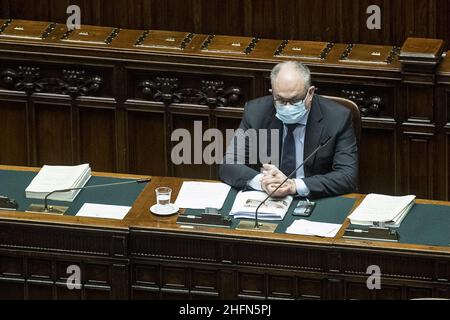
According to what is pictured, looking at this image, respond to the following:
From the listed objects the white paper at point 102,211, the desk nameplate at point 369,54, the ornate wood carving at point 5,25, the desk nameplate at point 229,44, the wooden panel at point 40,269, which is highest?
the ornate wood carving at point 5,25

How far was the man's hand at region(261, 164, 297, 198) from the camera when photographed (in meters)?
9.30

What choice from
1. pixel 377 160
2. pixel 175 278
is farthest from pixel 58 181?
pixel 377 160

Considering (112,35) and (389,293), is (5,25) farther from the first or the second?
(389,293)

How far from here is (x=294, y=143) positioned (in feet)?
31.8

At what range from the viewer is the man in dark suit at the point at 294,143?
9391 millimetres

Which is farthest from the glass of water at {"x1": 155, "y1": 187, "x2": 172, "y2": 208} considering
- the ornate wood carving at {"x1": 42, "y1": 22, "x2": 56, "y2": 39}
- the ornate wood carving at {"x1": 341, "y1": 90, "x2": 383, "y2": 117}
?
the ornate wood carving at {"x1": 42, "y1": 22, "x2": 56, "y2": 39}

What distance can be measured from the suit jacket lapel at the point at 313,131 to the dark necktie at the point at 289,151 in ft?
0.29

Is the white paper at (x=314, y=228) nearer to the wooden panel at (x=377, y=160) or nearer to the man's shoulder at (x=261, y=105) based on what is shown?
the man's shoulder at (x=261, y=105)

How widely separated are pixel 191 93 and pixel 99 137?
2.51ft

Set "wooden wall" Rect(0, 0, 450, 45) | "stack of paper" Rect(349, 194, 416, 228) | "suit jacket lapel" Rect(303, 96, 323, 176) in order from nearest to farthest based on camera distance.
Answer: "stack of paper" Rect(349, 194, 416, 228) → "suit jacket lapel" Rect(303, 96, 323, 176) → "wooden wall" Rect(0, 0, 450, 45)

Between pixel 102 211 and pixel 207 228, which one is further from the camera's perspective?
pixel 102 211

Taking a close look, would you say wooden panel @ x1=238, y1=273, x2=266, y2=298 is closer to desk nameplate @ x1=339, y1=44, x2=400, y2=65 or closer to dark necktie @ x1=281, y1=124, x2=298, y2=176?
dark necktie @ x1=281, y1=124, x2=298, y2=176

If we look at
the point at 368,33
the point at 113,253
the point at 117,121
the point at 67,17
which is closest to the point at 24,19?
the point at 67,17

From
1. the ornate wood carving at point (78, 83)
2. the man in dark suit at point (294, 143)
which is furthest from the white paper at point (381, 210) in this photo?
the ornate wood carving at point (78, 83)
